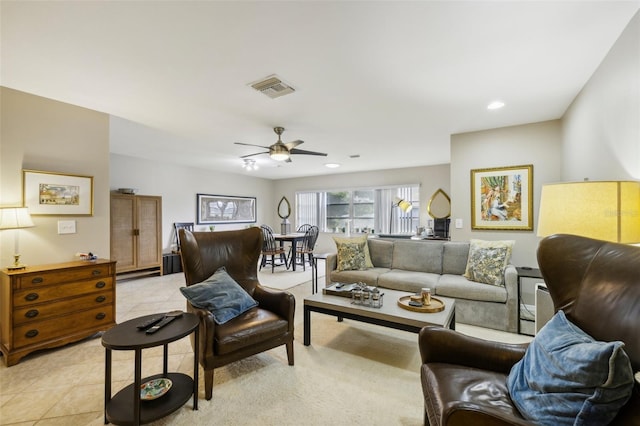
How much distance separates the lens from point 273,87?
251cm

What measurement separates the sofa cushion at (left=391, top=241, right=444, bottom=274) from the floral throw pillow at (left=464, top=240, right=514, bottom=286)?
45 centimetres

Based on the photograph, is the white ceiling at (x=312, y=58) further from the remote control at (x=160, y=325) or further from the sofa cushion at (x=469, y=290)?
the sofa cushion at (x=469, y=290)

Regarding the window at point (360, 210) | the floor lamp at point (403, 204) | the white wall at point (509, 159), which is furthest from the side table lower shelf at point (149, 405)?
the window at point (360, 210)

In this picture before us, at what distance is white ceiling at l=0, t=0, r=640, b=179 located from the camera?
1607 millimetres

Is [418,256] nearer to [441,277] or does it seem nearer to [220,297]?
[441,277]

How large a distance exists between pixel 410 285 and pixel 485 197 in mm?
1694

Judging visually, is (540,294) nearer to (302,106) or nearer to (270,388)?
(270,388)

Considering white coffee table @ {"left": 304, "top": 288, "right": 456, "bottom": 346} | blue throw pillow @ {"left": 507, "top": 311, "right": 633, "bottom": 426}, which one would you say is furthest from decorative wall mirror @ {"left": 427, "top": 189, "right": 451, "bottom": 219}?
blue throw pillow @ {"left": 507, "top": 311, "right": 633, "bottom": 426}

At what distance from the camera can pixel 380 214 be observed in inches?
294

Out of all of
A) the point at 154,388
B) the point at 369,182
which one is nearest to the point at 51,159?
the point at 154,388

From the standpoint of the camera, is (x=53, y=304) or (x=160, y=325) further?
(x=53, y=304)

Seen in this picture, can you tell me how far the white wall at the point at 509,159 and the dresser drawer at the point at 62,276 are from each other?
14.7ft

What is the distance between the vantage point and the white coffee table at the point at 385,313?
2.18 m

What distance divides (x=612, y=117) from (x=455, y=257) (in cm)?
216
